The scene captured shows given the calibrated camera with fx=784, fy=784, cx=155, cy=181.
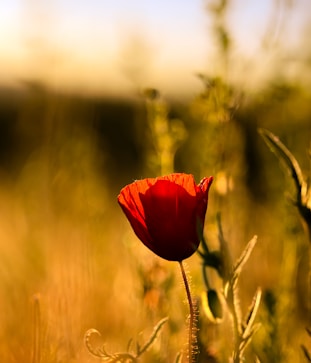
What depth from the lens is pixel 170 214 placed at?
1082 mm

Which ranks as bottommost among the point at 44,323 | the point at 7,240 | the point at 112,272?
the point at 7,240

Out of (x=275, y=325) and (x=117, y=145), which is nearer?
(x=275, y=325)

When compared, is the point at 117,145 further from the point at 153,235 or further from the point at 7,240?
the point at 153,235

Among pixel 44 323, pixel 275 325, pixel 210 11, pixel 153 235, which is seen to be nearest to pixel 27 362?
pixel 44 323

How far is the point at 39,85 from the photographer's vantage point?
2.10 meters

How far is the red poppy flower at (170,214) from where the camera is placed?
1.08 meters

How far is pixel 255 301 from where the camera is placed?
117 centimetres

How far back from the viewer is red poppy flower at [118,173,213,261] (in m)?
1.08

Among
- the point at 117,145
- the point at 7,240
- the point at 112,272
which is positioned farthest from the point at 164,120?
the point at 117,145

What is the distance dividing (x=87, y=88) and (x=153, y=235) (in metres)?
1.40

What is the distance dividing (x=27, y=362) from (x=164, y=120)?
684mm

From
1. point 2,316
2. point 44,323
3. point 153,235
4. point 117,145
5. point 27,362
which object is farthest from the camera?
point 117,145

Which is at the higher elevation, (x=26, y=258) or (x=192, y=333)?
(x=192, y=333)

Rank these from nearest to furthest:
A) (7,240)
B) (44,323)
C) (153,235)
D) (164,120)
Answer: (153,235), (44,323), (164,120), (7,240)
